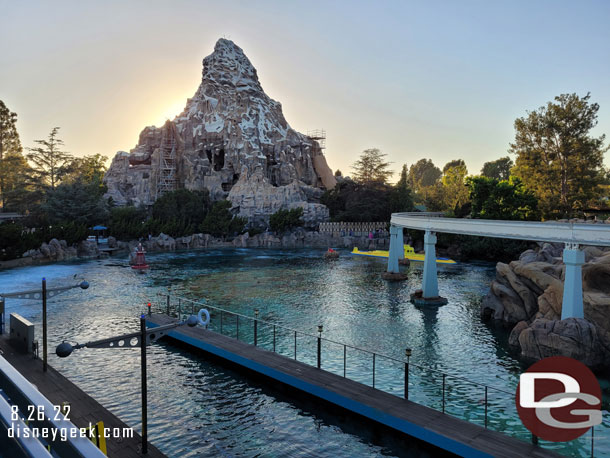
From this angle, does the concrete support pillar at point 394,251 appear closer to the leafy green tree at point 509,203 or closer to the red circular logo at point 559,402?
the leafy green tree at point 509,203

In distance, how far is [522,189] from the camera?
62031mm

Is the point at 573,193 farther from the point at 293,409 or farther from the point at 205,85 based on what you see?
the point at 205,85

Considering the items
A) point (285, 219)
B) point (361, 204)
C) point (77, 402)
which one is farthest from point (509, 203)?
point (77, 402)

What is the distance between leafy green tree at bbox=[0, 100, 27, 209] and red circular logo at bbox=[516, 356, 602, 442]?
314 feet

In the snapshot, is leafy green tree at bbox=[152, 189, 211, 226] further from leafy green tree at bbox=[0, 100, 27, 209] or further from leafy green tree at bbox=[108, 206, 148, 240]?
leafy green tree at bbox=[0, 100, 27, 209]

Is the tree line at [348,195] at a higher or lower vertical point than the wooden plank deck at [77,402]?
higher

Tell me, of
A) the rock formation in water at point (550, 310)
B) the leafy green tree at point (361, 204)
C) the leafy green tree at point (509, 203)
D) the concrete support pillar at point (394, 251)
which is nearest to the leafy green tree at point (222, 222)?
the leafy green tree at point (361, 204)

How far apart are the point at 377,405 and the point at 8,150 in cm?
10407

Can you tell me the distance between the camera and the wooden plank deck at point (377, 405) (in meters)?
13.7

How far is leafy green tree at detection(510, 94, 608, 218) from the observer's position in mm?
62594

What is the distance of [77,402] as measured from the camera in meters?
15.3

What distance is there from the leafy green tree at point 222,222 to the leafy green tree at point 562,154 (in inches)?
1968

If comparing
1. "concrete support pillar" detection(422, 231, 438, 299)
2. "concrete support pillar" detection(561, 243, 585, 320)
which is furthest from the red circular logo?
"concrete support pillar" detection(422, 231, 438, 299)

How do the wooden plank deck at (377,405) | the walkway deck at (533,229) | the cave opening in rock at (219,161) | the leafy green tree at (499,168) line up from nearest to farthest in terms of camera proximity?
1. the wooden plank deck at (377,405)
2. the walkway deck at (533,229)
3. the cave opening in rock at (219,161)
4. the leafy green tree at (499,168)
